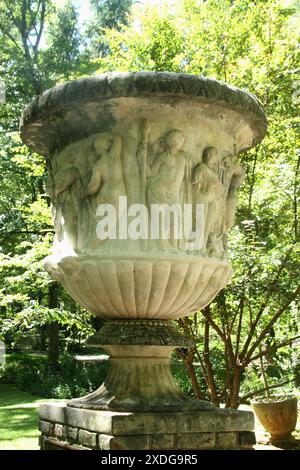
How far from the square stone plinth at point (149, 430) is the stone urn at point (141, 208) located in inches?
4.5

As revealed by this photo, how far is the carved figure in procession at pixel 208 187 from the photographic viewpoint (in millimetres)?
3502

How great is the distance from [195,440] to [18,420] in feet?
21.0

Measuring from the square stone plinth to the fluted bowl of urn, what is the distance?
64cm

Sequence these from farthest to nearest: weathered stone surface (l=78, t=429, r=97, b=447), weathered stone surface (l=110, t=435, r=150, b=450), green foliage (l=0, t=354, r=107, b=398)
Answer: green foliage (l=0, t=354, r=107, b=398), weathered stone surface (l=78, t=429, r=97, b=447), weathered stone surface (l=110, t=435, r=150, b=450)

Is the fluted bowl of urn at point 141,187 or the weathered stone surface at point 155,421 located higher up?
the fluted bowl of urn at point 141,187

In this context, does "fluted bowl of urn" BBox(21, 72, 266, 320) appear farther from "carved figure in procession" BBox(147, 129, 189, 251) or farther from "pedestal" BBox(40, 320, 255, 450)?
"pedestal" BBox(40, 320, 255, 450)

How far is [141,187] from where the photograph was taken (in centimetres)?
337

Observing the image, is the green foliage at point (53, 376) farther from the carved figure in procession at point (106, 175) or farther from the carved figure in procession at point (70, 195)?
the carved figure in procession at point (106, 175)

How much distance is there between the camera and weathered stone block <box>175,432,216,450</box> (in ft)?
10.3

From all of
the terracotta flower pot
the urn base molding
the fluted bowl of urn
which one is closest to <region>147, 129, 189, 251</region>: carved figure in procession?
the fluted bowl of urn

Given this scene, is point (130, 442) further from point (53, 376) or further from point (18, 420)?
point (53, 376)

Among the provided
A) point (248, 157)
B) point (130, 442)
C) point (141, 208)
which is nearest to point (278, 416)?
point (248, 157)

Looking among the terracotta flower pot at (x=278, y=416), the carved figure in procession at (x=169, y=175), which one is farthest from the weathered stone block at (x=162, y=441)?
the terracotta flower pot at (x=278, y=416)
